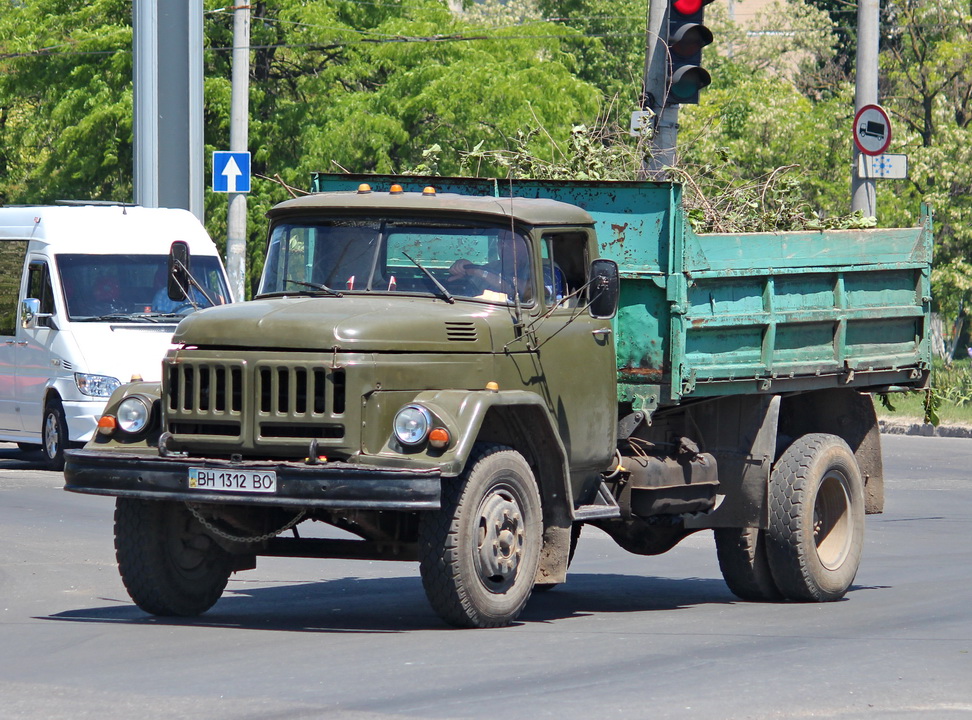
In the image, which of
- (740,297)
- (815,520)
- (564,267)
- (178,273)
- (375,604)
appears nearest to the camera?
(564,267)

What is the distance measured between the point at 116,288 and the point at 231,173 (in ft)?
20.0

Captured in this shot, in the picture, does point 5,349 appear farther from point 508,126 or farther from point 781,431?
point 508,126

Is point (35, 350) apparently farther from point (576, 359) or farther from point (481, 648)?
point (481, 648)

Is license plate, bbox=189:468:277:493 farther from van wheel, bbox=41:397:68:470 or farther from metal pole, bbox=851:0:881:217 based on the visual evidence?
metal pole, bbox=851:0:881:217

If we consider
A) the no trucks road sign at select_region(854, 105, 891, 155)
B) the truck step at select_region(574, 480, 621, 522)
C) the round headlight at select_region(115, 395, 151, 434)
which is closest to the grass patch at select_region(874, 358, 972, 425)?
the no trucks road sign at select_region(854, 105, 891, 155)

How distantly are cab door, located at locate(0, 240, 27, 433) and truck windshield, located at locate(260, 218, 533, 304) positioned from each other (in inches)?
393

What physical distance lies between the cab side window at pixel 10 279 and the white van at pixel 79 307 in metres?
0.01

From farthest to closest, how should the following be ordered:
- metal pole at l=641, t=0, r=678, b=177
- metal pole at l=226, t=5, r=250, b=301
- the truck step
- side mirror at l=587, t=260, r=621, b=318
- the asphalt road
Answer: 1. metal pole at l=226, t=5, r=250, b=301
2. metal pole at l=641, t=0, r=678, b=177
3. the truck step
4. side mirror at l=587, t=260, r=621, b=318
5. the asphalt road

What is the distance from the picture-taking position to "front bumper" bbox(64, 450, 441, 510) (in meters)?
7.93

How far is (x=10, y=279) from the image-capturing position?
18.6 m

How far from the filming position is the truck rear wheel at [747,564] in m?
10.5

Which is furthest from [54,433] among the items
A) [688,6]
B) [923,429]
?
[923,429]

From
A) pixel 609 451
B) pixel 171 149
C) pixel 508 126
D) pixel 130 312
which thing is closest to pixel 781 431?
pixel 609 451

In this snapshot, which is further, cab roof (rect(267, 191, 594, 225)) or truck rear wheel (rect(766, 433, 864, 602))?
truck rear wheel (rect(766, 433, 864, 602))
